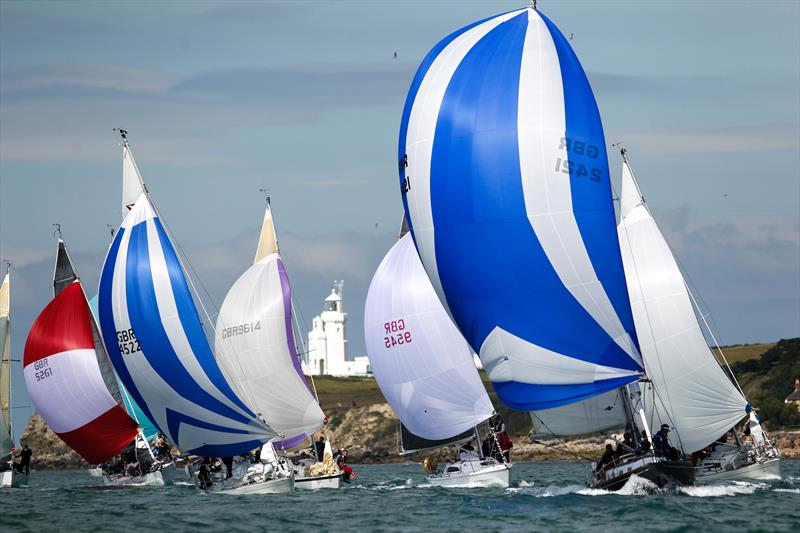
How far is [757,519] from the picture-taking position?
104 ft

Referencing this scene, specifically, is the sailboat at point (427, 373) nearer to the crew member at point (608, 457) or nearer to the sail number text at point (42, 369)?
the crew member at point (608, 457)

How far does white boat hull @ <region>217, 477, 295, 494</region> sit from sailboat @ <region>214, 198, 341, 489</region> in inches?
234

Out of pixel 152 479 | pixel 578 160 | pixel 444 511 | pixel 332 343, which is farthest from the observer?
pixel 332 343

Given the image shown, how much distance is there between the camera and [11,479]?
6075 centimetres

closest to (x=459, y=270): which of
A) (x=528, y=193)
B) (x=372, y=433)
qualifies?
(x=528, y=193)

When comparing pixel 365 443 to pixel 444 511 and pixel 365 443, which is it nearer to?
pixel 365 443

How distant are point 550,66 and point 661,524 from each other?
39.2 ft

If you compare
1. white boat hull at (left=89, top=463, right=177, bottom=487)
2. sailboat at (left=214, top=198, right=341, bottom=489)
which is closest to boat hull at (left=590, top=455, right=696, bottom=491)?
sailboat at (left=214, top=198, right=341, bottom=489)

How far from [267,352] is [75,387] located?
26.4 feet

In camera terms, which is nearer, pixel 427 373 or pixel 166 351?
pixel 166 351

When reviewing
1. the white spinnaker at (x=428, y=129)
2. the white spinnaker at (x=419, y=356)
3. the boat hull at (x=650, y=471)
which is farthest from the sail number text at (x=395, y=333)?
the boat hull at (x=650, y=471)

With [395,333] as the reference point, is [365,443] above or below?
above

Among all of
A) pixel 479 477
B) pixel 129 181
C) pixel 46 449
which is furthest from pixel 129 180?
pixel 46 449

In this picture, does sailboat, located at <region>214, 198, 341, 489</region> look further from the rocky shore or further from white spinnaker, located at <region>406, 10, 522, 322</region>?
the rocky shore
